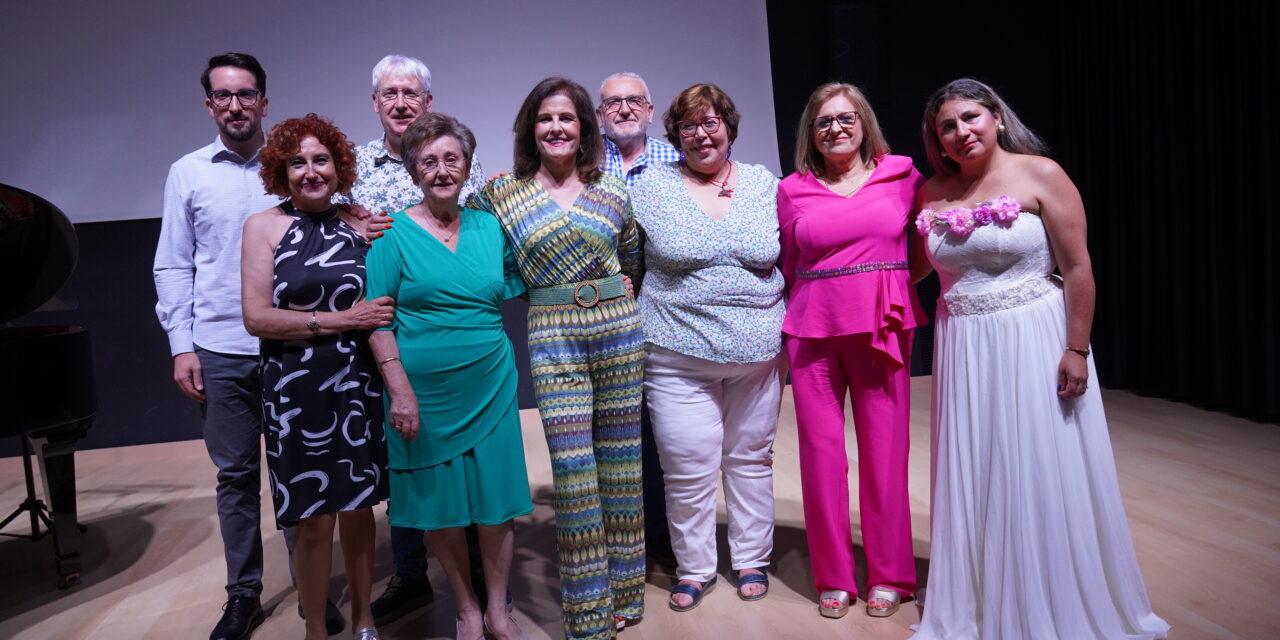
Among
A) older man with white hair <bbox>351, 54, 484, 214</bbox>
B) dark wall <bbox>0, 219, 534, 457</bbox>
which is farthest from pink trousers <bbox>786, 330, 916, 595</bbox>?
dark wall <bbox>0, 219, 534, 457</bbox>

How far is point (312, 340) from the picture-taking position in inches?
86.6

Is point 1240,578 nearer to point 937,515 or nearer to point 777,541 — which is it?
point 937,515

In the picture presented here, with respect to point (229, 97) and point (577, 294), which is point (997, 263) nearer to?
point (577, 294)

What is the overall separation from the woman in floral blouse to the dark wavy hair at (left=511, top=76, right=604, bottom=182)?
0.24m

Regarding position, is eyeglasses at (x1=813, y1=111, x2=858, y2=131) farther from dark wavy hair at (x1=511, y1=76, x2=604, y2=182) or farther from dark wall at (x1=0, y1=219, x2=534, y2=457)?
dark wall at (x1=0, y1=219, x2=534, y2=457)

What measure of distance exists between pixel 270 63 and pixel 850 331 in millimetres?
4457

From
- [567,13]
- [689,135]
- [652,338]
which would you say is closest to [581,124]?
[689,135]

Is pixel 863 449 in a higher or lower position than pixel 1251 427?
higher

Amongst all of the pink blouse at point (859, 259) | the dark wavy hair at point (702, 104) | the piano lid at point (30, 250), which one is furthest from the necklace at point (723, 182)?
the piano lid at point (30, 250)

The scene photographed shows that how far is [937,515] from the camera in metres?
2.34

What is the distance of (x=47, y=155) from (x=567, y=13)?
339 cm

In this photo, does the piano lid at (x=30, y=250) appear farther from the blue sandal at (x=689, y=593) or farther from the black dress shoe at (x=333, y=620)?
the blue sandal at (x=689, y=593)

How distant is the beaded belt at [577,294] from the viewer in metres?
2.32

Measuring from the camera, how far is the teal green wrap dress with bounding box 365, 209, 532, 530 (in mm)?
2217
